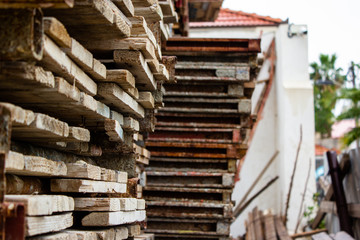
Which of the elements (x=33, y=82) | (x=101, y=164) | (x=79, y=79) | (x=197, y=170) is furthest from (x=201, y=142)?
(x=33, y=82)

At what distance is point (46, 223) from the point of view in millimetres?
2713

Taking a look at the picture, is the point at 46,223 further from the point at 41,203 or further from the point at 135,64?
the point at 135,64

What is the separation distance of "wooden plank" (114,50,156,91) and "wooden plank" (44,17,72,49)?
756mm

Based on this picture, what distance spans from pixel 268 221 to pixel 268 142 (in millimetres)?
4925

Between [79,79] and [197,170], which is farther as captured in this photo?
[197,170]

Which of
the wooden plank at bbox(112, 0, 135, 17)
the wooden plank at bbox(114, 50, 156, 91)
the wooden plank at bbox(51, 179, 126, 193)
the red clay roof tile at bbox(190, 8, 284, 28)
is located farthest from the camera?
the red clay roof tile at bbox(190, 8, 284, 28)

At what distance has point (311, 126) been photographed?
14.1 metres

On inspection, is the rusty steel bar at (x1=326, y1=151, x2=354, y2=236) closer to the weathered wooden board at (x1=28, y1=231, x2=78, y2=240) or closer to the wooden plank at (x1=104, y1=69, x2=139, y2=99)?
the wooden plank at (x1=104, y1=69, x2=139, y2=99)

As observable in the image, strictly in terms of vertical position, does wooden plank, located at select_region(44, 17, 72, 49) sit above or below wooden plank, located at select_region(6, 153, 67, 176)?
above

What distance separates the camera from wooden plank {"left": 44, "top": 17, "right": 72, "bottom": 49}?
8.21ft

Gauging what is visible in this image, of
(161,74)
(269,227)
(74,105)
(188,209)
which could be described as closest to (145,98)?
(161,74)

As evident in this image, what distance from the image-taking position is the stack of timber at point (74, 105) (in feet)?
8.05

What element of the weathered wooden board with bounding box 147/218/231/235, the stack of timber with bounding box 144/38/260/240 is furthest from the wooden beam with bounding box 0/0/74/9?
the weathered wooden board with bounding box 147/218/231/235

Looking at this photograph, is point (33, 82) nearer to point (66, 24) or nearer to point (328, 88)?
point (66, 24)
